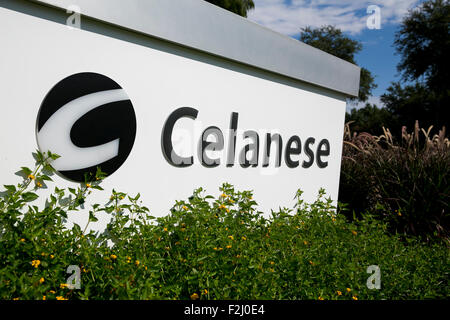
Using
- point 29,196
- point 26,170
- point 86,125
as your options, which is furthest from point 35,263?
point 86,125

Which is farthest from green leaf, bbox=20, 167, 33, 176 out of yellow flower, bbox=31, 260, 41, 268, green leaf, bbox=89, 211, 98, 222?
yellow flower, bbox=31, 260, 41, 268

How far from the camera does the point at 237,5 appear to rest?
1775 centimetres

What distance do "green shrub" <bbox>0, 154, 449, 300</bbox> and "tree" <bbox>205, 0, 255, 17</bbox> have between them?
16.4 m

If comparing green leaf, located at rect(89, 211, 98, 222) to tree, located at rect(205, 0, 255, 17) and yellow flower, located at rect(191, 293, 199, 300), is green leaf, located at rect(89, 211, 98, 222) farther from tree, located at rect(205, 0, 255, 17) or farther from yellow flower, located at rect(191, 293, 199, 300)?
tree, located at rect(205, 0, 255, 17)

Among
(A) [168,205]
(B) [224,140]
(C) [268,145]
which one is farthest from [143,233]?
(C) [268,145]

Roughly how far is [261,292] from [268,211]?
1.68 meters

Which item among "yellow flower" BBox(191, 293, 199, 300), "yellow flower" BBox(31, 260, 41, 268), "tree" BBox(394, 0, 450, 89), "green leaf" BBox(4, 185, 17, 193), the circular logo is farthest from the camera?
"tree" BBox(394, 0, 450, 89)

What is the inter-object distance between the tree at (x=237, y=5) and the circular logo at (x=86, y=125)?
1611cm

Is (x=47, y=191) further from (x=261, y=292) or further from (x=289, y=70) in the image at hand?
(x=289, y=70)

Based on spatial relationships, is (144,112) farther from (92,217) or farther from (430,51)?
(430,51)

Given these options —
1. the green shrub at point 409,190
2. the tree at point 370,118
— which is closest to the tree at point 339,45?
the tree at point 370,118

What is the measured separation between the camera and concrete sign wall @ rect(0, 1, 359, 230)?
6.42 ft

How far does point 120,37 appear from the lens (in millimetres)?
2334

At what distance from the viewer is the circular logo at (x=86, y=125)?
2064mm
